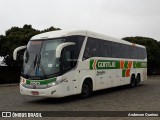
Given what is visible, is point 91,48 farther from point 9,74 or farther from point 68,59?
point 9,74

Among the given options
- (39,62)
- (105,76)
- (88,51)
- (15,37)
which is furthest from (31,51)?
(15,37)

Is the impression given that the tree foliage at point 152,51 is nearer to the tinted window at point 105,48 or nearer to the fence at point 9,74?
the fence at point 9,74

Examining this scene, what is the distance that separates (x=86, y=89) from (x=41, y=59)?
3.27 m

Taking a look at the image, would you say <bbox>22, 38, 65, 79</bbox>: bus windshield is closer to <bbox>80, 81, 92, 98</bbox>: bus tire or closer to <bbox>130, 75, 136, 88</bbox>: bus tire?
<bbox>80, 81, 92, 98</bbox>: bus tire

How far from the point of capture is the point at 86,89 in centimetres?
1603

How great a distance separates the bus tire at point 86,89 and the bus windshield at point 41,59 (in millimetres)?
2624

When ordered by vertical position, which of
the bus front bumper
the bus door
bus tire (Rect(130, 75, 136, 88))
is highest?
the bus door

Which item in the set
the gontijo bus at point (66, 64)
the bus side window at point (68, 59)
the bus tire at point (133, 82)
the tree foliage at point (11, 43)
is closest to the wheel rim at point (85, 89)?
the gontijo bus at point (66, 64)

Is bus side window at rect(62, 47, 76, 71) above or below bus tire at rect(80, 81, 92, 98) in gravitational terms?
above

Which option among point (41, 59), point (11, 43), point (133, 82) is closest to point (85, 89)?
point (41, 59)

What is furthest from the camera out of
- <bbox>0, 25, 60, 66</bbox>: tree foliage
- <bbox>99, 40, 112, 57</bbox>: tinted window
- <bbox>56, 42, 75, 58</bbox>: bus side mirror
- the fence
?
<bbox>0, 25, 60, 66</bbox>: tree foliage

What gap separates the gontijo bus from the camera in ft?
44.9

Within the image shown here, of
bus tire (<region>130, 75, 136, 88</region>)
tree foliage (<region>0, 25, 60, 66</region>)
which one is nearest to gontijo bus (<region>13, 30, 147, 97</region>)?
bus tire (<region>130, 75, 136, 88</region>)

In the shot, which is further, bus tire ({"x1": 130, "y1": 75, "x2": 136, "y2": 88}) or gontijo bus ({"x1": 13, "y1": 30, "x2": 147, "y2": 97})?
bus tire ({"x1": 130, "y1": 75, "x2": 136, "y2": 88})
